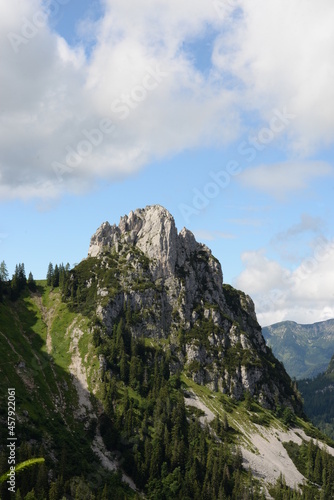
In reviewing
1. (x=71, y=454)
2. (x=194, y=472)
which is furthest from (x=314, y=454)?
(x=71, y=454)

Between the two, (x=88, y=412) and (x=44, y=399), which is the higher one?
(x=44, y=399)

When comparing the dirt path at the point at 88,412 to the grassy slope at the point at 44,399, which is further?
the dirt path at the point at 88,412

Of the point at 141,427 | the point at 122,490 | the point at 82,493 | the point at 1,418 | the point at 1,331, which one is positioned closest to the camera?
the point at 82,493

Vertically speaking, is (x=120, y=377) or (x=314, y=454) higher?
(x=120, y=377)

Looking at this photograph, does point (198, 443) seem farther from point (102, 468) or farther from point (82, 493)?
point (82, 493)

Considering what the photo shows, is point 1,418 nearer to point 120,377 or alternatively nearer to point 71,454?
point 71,454

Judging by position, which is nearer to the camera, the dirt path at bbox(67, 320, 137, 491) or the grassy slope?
the grassy slope

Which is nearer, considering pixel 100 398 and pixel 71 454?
pixel 71 454

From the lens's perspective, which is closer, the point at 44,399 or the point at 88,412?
the point at 44,399

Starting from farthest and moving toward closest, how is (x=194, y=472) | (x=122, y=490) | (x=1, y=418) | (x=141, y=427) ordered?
(x=141, y=427) < (x=194, y=472) < (x=122, y=490) < (x=1, y=418)

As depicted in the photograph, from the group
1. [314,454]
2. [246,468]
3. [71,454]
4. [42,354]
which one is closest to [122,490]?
[71,454]

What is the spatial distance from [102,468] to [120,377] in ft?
189

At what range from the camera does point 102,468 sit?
474 ft

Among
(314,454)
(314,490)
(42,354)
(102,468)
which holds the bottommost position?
(314,490)
